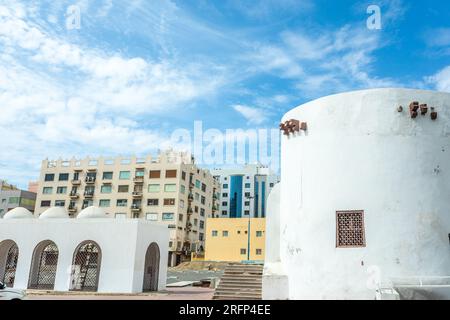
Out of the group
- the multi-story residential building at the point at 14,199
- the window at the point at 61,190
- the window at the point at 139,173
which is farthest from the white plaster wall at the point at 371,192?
the multi-story residential building at the point at 14,199

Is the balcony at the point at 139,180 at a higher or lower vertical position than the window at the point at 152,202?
higher

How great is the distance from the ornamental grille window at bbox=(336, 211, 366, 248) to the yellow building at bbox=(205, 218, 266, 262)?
124 ft

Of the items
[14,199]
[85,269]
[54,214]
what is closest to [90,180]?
[14,199]

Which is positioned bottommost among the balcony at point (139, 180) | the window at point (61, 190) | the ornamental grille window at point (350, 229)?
the ornamental grille window at point (350, 229)

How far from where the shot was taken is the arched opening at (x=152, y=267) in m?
21.2

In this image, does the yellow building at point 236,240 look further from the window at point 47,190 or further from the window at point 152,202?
the window at point 47,190

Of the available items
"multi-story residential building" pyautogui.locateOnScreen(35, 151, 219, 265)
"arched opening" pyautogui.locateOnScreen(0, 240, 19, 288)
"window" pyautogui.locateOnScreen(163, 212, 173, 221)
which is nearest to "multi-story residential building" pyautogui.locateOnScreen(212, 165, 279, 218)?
"multi-story residential building" pyautogui.locateOnScreen(35, 151, 219, 265)

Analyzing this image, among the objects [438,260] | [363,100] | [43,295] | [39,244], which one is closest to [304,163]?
[363,100]

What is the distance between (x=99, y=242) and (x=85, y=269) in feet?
5.92

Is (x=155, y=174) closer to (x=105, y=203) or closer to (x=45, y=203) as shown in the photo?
(x=105, y=203)

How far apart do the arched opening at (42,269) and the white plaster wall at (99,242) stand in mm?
276

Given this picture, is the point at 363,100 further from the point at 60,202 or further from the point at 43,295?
the point at 60,202

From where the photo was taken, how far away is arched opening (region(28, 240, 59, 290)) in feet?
66.6
